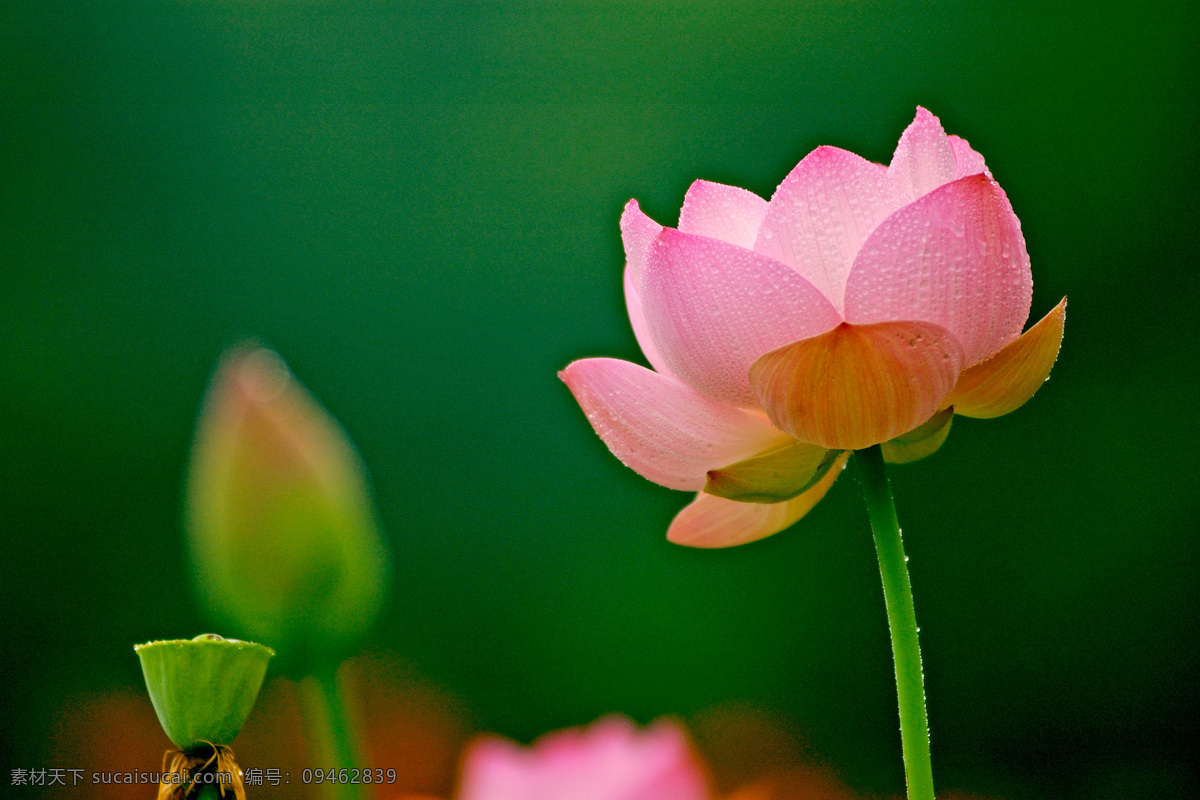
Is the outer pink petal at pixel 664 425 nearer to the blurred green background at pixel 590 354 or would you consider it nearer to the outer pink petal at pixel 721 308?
the outer pink petal at pixel 721 308

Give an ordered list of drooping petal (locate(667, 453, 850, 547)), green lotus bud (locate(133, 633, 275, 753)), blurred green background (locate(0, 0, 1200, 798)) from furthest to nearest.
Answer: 1. blurred green background (locate(0, 0, 1200, 798))
2. drooping petal (locate(667, 453, 850, 547))
3. green lotus bud (locate(133, 633, 275, 753))

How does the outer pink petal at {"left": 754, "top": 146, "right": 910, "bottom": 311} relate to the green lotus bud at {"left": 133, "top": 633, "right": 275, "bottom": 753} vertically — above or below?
above

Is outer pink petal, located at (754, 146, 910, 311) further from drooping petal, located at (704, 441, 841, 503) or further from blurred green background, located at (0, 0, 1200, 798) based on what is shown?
blurred green background, located at (0, 0, 1200, 798)

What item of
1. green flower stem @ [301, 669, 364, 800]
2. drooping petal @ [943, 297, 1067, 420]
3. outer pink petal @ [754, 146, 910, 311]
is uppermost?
outer pink petal @ [754, 146, 910, 311]

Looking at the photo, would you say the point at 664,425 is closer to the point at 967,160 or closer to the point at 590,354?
the point at 967,160

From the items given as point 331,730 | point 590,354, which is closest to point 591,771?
point 331,730

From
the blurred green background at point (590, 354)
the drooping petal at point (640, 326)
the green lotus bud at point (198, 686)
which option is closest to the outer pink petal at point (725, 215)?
the drooping petal at point (640, 326)

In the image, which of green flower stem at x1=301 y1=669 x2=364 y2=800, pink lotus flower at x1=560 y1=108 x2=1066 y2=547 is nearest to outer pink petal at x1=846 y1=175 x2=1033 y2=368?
pink lotus flower at x1=560 y1=108 x2=1066 y2=547

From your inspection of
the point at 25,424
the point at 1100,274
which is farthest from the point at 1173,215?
the point at 25,424
